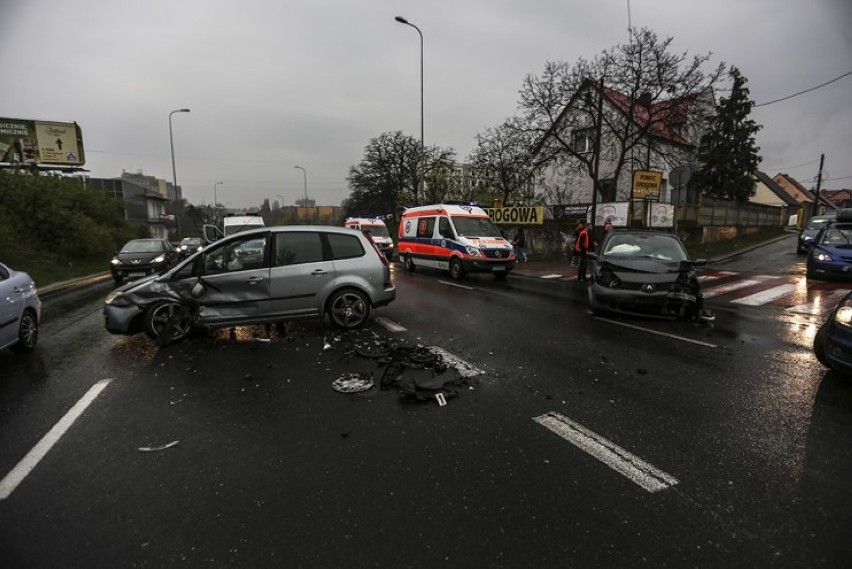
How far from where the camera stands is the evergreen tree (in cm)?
3119

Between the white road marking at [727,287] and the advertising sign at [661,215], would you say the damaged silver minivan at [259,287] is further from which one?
the advertising sign at [661,215]

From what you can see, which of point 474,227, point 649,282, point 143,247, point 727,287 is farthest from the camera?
point 143,247

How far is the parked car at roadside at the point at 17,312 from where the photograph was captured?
5547mm

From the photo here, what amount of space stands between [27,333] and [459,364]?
6286mm

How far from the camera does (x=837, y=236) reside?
12.2 meters

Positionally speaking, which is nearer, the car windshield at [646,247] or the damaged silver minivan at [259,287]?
the damaged silver minivan at [259,287]

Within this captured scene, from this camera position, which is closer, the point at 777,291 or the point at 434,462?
the point at 434,462

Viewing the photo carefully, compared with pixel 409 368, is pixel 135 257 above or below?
above

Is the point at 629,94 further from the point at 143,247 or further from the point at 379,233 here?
the point at 143,247

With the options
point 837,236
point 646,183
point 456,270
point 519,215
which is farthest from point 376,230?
point 837,236

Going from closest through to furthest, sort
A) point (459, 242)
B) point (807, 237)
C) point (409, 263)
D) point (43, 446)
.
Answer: point (43, 446) < point (459, 242) < point (409, 263) < point (807, 237)

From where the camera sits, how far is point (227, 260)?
661cm

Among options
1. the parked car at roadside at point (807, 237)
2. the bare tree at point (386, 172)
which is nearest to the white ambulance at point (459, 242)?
the parked car at roadside at point (807, 237)

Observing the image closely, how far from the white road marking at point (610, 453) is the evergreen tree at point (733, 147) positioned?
3510 centimetres
